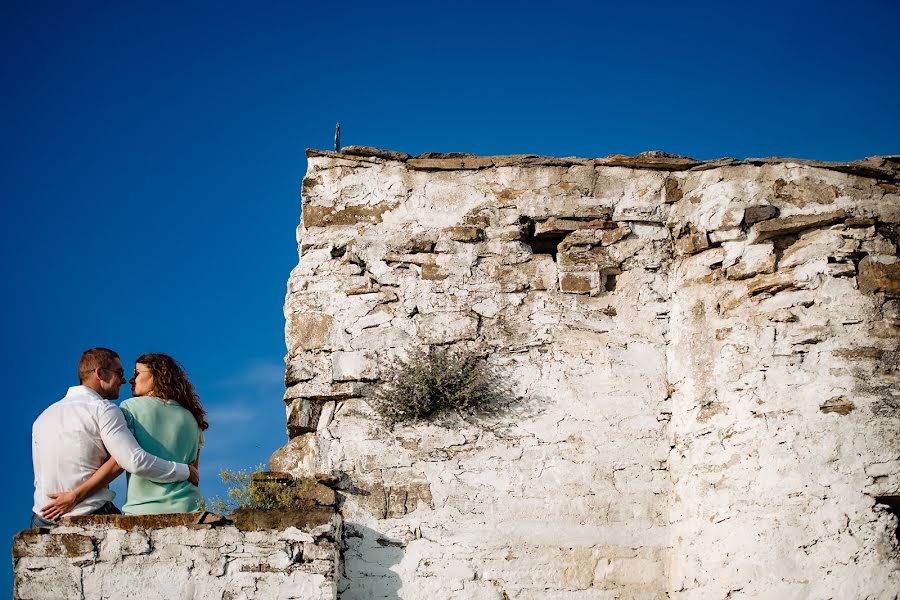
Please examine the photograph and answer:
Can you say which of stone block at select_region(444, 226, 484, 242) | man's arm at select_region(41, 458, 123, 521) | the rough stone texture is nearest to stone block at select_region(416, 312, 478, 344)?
stone block at select_region(444, 226, 484, 242)

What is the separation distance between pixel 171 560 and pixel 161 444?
71 centimetres

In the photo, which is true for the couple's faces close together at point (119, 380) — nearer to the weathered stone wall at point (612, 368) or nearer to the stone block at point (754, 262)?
the weathered stone wall at point (612, 368)

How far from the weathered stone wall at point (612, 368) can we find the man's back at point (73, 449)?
3.68ft

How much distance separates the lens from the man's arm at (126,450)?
6137mm

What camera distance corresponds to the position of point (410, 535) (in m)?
6.48

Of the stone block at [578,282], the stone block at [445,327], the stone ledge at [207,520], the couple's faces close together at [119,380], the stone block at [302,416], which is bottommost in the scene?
the stone ledge at [207,520]

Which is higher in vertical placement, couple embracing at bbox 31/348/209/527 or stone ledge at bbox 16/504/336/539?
couple embracing at bbox 31/348/209/527

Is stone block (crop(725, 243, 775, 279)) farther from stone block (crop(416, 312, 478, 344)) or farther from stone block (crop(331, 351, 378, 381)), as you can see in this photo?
stone block (crop(331, 351, 378, 381))

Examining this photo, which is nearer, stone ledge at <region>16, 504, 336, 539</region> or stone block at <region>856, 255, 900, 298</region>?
stone ledge at <region>16, 504, 336, 539</region>

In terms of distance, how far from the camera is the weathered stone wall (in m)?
6.18

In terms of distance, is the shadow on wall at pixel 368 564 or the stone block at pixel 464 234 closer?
the shadow on wall at pixel 368 564

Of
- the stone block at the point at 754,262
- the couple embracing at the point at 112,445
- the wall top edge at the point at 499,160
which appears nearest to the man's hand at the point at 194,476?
the couple embracing at the point at 112,445

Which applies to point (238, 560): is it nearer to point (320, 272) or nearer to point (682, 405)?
point (320, 272)

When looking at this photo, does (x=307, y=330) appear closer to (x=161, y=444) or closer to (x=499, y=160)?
(x=161, y=444)
